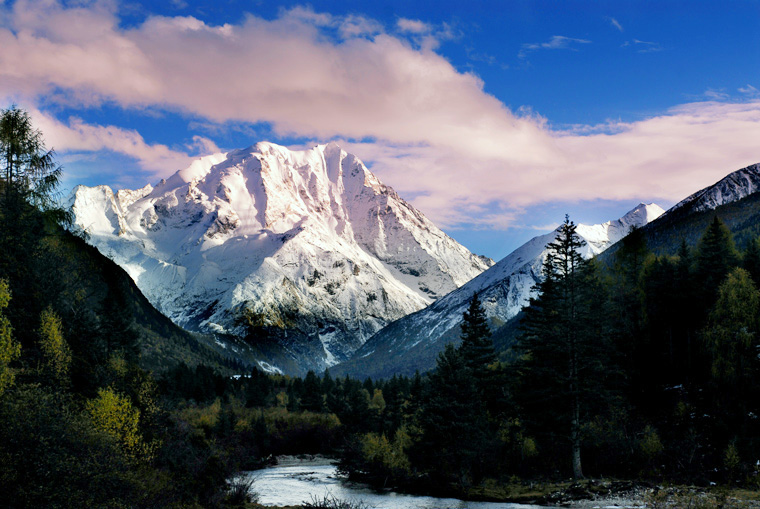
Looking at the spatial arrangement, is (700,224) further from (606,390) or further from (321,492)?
(321,492)

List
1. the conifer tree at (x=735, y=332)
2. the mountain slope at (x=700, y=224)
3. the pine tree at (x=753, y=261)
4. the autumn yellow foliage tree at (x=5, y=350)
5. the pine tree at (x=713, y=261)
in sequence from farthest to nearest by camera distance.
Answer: the mountain slope at (x=700, y=224) → the pine tree at (x=713, y=261) → the pine tree at (x=753, y=261) → the conifer tree at (x=735, y=332) → the autumn yellow foliage tree at (x=5, y=350)

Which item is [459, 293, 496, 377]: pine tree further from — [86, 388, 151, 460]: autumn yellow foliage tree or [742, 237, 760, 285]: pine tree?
[86, 388, 151, 460]: autumn yellow foliage tree

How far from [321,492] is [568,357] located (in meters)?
32.6

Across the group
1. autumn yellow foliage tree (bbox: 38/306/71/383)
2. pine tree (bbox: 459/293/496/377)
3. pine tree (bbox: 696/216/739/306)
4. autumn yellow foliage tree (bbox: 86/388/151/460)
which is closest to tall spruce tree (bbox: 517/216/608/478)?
pine tree (bbox: 459/293/496/377)

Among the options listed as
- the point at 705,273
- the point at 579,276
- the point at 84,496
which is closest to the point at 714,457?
the point at 579,276

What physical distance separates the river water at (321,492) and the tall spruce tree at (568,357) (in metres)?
8.06

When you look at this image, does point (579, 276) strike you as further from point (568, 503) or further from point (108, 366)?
point (108, 366)

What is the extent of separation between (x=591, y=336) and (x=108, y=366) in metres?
39.4

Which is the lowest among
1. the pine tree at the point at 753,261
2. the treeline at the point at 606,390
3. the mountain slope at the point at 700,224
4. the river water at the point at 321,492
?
the river water at the point at 321,492

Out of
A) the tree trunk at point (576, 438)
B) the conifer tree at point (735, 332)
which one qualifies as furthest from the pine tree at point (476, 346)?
the conifer tree at point (735, 332)

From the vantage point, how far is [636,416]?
5666 centimetres

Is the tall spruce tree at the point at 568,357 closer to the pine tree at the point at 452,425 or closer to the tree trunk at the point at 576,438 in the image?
the tree trunk at the point at 576,438

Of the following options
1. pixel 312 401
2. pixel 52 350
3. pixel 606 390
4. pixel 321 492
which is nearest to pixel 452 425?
pixel 606 390

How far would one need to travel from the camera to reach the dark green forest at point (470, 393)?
2997 cm
